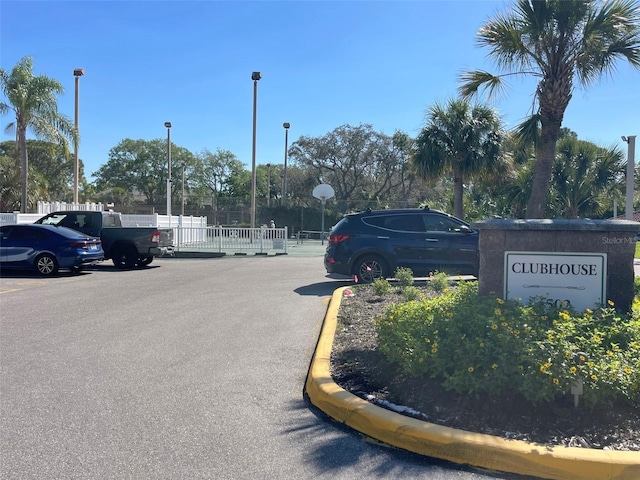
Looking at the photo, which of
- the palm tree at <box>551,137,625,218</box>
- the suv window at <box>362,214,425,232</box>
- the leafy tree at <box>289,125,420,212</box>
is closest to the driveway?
the suv window at <box>362,214,425,232</box>

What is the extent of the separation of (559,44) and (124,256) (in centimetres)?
1287

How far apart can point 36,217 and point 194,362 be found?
18.7 meters

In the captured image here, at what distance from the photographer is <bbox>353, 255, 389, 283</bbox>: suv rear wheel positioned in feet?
38.2

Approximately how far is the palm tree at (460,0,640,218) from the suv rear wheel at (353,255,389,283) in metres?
3.52

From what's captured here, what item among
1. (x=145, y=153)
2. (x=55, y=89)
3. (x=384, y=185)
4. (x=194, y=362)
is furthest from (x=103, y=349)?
(x=145, y=153)

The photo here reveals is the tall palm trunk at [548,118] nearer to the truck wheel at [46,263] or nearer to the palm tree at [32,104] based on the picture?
the truck wheel at [46,263]

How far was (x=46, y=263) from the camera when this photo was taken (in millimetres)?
13836

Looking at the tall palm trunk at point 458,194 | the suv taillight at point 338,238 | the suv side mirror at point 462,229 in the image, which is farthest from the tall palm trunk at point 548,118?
Answer: the tall palm trunk at point 458,194

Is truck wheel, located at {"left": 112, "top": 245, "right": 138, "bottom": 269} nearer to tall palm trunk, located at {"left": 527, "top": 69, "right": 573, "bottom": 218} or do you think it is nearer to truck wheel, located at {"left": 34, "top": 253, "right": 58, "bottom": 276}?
truck wheel, located at {"left": 34, "top": 253, "right": 58, "bottom": 276}

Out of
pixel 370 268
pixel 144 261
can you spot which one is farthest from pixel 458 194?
pixel 144 261

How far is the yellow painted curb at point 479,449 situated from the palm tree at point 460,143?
1797cm

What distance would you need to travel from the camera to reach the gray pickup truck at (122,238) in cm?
1595

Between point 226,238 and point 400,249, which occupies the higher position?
point 400,249

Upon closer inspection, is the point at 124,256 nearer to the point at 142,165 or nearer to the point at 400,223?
the point at 400,223
